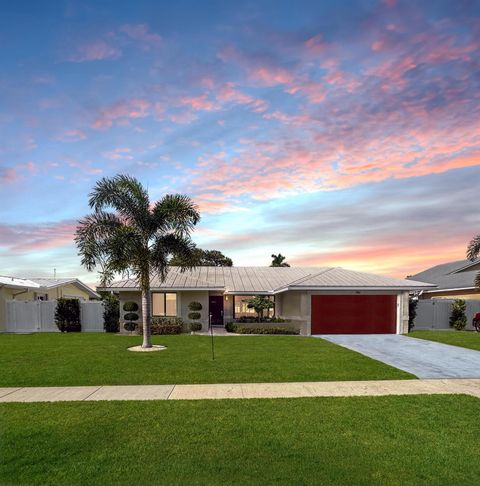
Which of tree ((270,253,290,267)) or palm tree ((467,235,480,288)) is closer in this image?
palm tree ((467,235,480,288))

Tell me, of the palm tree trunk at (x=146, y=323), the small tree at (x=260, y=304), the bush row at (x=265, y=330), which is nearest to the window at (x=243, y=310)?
the small tree at (x=260, y=304)

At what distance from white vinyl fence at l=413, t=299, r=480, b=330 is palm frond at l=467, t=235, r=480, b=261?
150 inches

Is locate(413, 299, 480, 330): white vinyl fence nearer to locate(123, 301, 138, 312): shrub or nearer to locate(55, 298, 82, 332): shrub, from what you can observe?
locate(123, 301, 138, 312): shrub

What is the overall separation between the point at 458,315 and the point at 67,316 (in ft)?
86.9

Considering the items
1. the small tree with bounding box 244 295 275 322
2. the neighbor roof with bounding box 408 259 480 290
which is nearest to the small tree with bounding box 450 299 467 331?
the neighbor roof with bounding box 408 259 480 290

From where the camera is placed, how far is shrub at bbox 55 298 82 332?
27812 mm

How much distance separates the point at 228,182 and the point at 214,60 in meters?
7.35

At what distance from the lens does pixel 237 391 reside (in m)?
9.57

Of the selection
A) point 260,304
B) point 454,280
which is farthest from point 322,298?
point 454,280

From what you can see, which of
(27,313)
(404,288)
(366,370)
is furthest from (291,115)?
(27,313)

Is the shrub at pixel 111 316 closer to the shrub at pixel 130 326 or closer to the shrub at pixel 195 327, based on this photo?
the shrub at pixel 130 326

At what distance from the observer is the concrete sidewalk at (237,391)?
9.11m

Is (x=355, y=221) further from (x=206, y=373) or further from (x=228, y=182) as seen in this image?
(x=206, y=373)

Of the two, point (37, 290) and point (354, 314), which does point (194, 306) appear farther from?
point (37, 290)
